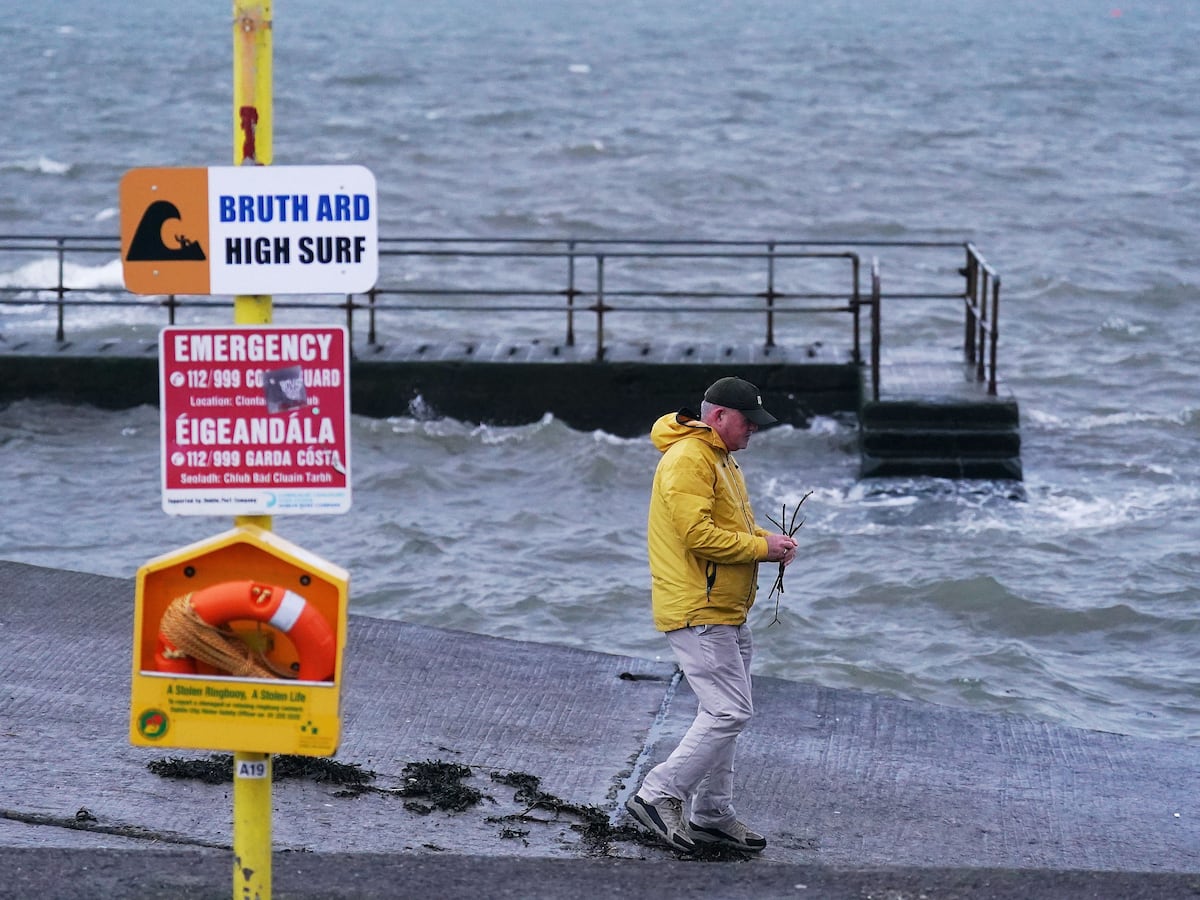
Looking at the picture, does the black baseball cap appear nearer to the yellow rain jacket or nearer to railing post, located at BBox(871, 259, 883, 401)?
the yellow rain jacket

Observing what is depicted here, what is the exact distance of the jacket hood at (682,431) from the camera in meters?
5.80

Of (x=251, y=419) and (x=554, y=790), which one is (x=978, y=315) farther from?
(x=251, y=419)

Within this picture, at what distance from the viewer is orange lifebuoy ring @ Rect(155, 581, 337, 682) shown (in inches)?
166

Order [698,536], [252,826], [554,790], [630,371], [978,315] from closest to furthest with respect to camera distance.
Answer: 1. [252,826]
2. [698,536]
3. [554,790]
4. [978,315]
5. [630,371]

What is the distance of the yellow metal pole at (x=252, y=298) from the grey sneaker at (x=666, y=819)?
5.34 ft

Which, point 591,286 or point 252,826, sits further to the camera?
point 591,286

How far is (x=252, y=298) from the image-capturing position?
4285 millimetres

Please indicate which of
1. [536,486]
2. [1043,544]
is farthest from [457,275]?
[1043,544]

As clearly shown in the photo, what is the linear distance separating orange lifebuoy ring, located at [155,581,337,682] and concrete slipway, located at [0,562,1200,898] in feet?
3.49

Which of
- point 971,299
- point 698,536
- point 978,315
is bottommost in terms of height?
point 698,536

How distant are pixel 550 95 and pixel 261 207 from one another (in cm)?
5232

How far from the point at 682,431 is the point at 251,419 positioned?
1.96m

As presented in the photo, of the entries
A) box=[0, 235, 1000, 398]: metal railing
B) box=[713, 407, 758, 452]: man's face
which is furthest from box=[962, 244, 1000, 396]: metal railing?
box=[713, 407, 758, 452]: man's face

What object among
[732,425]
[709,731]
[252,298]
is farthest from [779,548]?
[252,298]
